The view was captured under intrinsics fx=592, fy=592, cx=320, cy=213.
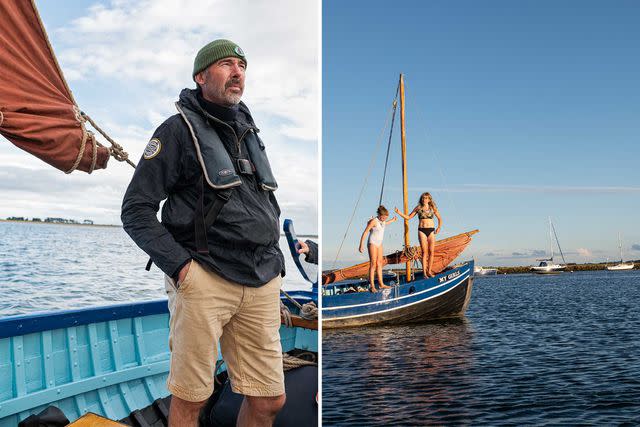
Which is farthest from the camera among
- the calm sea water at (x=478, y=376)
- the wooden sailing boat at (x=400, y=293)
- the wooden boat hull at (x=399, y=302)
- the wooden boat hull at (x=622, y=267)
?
the wooden boat hull at (x=622, y=267)

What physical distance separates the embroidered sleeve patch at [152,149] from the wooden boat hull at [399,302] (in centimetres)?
1385

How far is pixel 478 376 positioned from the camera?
527 inches

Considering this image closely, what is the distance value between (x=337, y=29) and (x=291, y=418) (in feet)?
110

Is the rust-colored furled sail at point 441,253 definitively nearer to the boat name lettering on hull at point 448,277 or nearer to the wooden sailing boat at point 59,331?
the boat name lettering on hull at point 448,277

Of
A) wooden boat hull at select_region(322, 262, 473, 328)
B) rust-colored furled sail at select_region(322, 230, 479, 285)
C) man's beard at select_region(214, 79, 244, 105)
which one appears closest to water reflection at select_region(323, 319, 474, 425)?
wooden boat hull at select_region(322, 262, 473, 328)

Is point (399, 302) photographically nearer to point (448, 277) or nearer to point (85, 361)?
point (448, 277)

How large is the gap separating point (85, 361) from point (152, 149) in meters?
1.26

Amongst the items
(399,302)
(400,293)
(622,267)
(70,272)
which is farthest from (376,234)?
(622,267)

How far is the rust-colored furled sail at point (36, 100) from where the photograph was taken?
2.02 m

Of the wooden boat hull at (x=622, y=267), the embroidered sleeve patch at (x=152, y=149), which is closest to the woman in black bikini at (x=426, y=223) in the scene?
the embroidered sleeve patch at (x=152, y=149)

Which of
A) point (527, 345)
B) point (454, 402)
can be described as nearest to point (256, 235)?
point (454, 402)

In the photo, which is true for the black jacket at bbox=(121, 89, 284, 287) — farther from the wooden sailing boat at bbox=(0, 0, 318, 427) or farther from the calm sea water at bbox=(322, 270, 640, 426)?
the calm sea water at bbox=(322, 270, 640, 426)

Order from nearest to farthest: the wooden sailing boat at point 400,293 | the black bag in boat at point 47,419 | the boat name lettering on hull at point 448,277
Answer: the black bag in boat at point 47,419
the wooden sailing boat at point 400,293
the boat name lettering on hull at point 448,277

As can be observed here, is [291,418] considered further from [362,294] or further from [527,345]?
[527,345]
